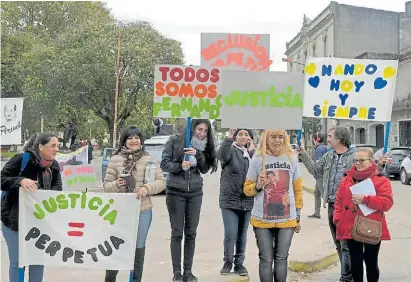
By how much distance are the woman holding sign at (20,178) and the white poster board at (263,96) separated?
5.47 ft

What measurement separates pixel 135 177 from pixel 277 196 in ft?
4.33

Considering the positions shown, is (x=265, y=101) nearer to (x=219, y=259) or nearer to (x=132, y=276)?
(x=132, y=276)

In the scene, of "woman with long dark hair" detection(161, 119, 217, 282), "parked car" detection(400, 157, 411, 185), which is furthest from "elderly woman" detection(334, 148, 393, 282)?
"parked car" detection(400, 157, 411, 185)

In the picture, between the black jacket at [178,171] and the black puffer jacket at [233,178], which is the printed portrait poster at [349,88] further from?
the black jacket at [178,171]

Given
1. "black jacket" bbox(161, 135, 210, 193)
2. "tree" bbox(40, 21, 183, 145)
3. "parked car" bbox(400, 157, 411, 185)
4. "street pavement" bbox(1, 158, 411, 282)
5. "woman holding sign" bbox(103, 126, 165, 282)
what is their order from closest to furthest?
1. "woman holding sign" bbox(103, 126, 165, 282)
2. "black jacket" bbox(161, 135, 210, 193)
3. "street pavement" bbox(1, 158, 411, 282)
4. "parked car" bbox(400, 157, 411, 185)
5. "tree" bbox(40, 21, 183, 145)

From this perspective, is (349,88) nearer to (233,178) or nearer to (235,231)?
(233,178)

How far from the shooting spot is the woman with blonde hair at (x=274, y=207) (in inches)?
188

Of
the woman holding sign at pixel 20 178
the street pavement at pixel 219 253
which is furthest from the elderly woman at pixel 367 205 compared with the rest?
the woman holding sign at pixel 20 178

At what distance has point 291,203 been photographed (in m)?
4.85

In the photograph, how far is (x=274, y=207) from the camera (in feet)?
15.7

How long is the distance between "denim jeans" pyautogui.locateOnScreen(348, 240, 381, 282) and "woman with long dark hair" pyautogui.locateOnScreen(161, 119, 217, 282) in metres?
1.60

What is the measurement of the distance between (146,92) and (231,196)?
21.4 meters

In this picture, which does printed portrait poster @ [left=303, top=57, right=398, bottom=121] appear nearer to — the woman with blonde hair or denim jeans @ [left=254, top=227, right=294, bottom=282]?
the woman with blonde hair

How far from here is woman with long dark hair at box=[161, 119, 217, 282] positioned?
5383 millimetres
